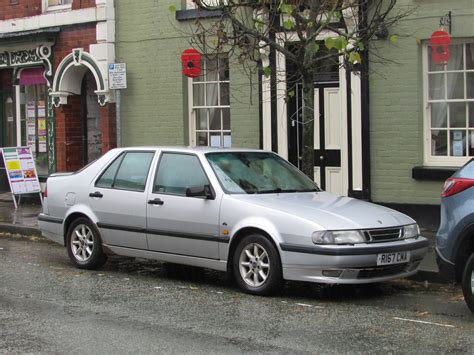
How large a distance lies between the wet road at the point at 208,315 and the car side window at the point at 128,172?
3.66 feet

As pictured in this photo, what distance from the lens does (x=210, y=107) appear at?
15242 mm

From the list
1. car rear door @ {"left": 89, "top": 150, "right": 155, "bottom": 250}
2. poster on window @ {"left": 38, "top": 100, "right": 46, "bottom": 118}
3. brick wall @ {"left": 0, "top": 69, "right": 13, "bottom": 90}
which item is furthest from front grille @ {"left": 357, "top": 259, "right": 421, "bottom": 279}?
brick wall @ {"left": 0, "top": 69, "right": 13, "bottom": 90}

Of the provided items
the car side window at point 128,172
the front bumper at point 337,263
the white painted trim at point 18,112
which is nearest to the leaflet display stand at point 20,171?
the white painted trim at point 18,112

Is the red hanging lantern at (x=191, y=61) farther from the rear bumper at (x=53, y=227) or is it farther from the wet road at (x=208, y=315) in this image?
the wet road at (x=208, y=315)

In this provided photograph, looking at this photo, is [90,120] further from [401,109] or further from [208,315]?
[208,315]

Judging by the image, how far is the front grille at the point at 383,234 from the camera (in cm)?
775

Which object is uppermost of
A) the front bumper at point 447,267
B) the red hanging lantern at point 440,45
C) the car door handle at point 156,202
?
the red hanging lantern at point 440,45

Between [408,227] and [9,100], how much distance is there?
1289 centimetres

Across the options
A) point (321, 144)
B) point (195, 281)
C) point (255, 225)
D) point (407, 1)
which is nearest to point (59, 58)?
point (321, 144)

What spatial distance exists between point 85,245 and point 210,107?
6.00 meters

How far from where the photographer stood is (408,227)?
26.9ft

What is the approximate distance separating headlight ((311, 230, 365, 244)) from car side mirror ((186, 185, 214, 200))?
140cm

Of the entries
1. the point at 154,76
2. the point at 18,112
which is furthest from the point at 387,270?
the point at 18,112

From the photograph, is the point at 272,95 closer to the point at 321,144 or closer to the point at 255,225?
the point at 321,144
